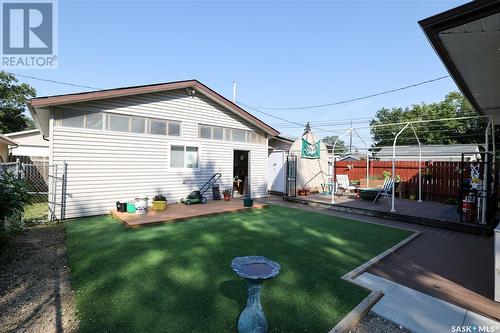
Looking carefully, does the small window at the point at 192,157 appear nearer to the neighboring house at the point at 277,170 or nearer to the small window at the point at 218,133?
the small window at the point at 218,133

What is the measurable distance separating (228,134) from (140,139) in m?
3.58

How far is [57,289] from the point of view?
10.6ft

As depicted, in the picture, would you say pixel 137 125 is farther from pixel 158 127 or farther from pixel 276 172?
pixel 276 172

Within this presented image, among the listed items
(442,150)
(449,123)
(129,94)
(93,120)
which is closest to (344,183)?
(129,94)

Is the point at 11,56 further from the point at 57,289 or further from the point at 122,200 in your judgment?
the point at 57,289

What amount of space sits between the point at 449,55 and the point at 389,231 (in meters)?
4.09

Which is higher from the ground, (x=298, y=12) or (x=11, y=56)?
(x=298, y=12)

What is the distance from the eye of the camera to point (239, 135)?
35.8ft

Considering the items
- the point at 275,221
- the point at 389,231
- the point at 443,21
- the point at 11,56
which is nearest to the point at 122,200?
the point at 275,221

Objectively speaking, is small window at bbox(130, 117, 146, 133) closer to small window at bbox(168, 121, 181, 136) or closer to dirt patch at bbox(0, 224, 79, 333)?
small window at bbox(168, 121, 181, 136)

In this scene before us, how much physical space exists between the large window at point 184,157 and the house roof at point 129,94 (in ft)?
6.95

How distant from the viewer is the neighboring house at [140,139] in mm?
7004

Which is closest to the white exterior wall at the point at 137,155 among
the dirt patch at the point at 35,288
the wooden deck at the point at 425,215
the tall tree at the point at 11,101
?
the dirt patch at the point at 35,288

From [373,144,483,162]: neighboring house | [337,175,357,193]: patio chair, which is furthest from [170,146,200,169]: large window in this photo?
[373,144,483,162]: neighboring house
